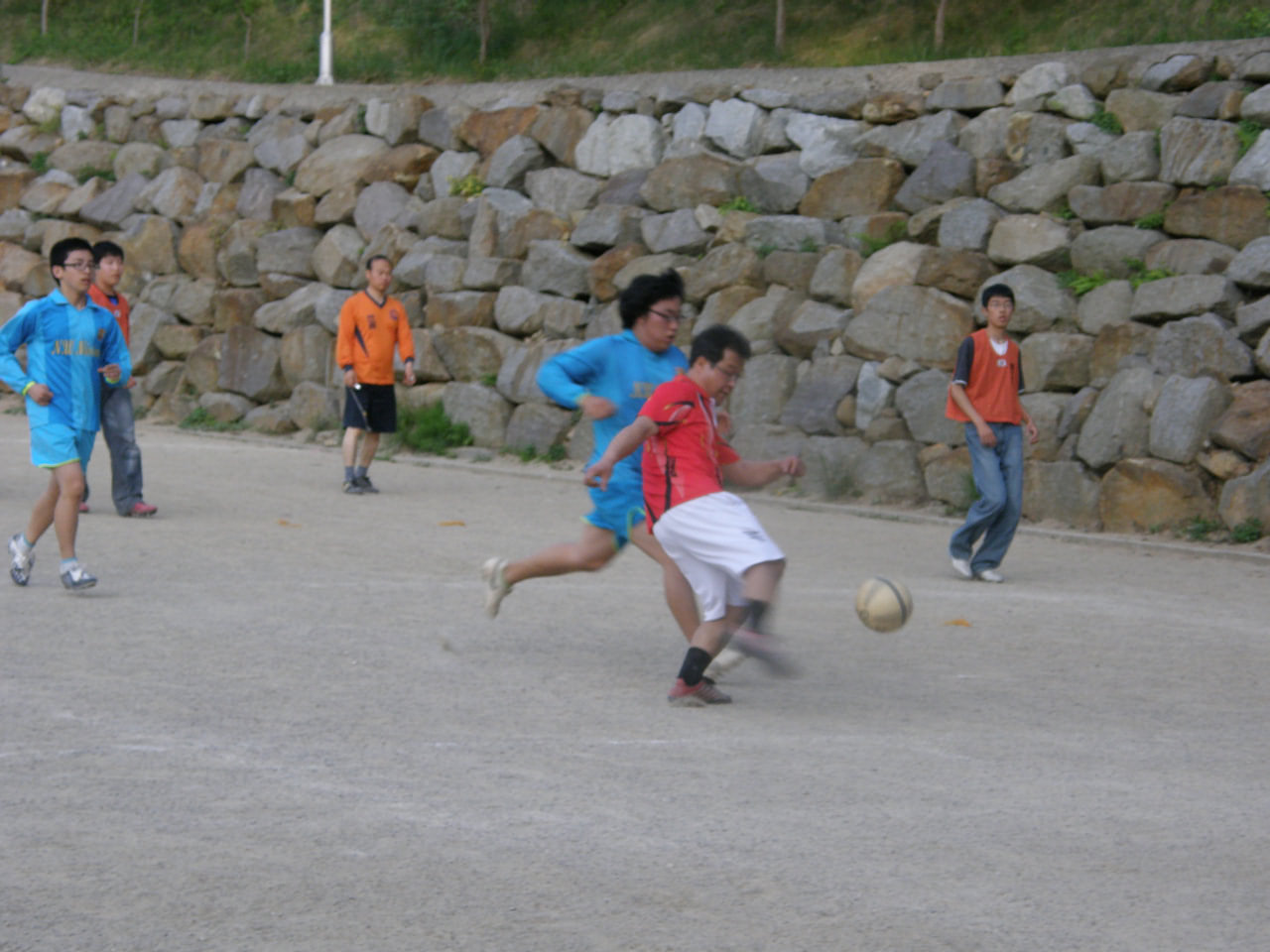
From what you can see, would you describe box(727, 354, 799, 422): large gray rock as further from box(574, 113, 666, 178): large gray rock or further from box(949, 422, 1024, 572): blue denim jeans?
box(949, 422, 1024, 572): blue denim jeans

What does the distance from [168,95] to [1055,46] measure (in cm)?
1232

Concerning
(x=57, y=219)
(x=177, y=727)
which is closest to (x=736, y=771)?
(x=177, y=727)

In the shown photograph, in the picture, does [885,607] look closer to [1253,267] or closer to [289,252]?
[1253,267]

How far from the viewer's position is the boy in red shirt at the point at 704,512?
19.4ft

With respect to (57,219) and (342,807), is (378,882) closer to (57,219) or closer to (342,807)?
(342,807)

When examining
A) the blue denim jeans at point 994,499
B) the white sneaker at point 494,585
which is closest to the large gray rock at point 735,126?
the blue denim jeans at point 994,499

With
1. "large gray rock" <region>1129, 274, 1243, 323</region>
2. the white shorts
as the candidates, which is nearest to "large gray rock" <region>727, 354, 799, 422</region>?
"large gray rock" <region>1129, 274, 1243, 323</region>

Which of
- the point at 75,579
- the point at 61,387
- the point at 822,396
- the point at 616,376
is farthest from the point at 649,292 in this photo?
the point at 822,396

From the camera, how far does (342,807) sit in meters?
4.63

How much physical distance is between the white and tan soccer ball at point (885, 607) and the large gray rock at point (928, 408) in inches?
265

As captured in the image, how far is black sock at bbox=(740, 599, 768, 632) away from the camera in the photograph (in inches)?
231

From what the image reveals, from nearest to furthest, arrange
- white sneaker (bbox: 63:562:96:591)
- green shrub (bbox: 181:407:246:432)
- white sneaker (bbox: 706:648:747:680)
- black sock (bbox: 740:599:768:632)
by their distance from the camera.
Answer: black sock (bbox: 740:599:768:632) → white sneaker (bbox: 706:648:747:680) → white sneaker (bbox: 63:562:96:591) → green shrub (bbox: 181:407:246:432)

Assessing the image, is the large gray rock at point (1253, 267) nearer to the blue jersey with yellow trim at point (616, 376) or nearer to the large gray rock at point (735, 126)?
the large gray rock at point (735, 126)

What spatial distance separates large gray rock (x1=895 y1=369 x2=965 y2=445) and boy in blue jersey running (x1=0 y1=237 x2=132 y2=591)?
6.62 meters
